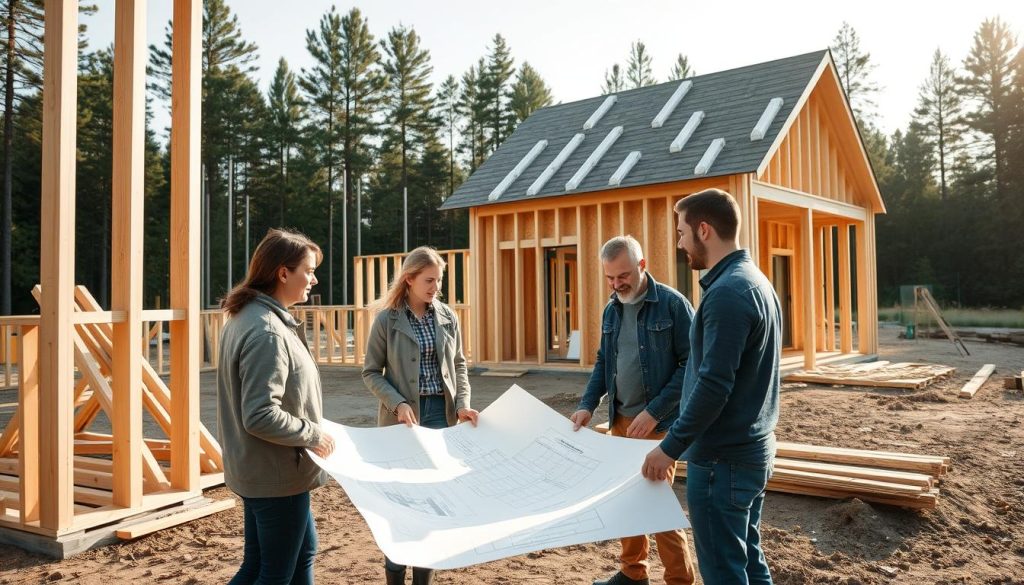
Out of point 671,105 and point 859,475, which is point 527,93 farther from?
point 859,475

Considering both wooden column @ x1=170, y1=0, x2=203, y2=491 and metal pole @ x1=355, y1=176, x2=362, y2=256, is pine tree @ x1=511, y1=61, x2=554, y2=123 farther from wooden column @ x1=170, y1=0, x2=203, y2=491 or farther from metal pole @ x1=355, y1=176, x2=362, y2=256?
wooden column @ x1=170, y1=0, x2=203, y2=491

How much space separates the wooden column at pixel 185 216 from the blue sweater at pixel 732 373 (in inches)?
146

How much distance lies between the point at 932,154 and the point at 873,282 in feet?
130

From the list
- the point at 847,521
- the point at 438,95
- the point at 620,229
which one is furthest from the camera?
the point at 438,95

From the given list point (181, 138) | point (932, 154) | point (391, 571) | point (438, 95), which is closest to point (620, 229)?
point (181, 138)

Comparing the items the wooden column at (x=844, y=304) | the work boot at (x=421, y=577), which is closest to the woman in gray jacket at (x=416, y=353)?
the work boot at (x=421, y=577)

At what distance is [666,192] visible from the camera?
12.1m

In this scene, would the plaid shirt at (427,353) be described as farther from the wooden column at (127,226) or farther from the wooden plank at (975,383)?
the wooden plank at (975,383)

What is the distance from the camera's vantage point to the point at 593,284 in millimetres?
13078

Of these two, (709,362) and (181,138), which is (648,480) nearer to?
(709,362)

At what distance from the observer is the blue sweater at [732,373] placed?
235 cm

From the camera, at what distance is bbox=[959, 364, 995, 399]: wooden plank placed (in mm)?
10422

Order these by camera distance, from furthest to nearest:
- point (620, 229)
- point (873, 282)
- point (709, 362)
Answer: point (873, 282) < point (620, 229) < point (709, 362)

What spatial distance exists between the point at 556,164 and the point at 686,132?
8.59 ft
